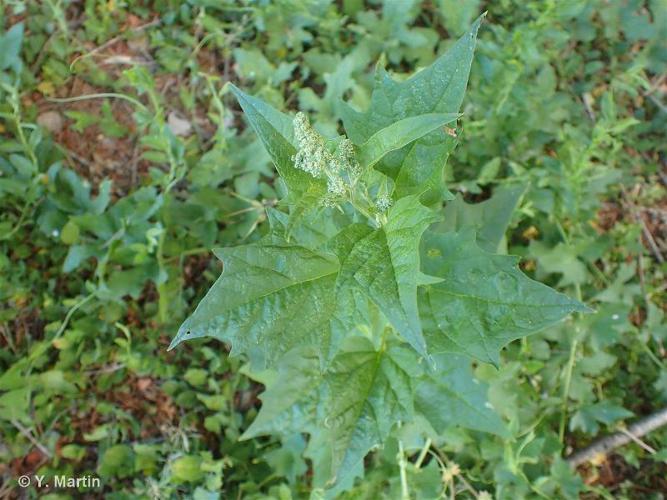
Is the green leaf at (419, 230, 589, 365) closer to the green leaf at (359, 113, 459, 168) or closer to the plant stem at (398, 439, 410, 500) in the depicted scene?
the green leaf at (359, 113, 459, 168)

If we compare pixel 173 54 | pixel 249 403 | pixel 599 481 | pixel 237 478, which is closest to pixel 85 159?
pixel 173 54

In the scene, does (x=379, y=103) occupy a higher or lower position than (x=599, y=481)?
higher

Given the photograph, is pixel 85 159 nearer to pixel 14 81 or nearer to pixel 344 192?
pixel 14 81

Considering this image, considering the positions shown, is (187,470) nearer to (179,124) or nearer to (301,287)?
(301,287)

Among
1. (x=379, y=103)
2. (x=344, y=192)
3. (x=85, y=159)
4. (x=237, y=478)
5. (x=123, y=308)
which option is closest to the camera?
(x=344, y=192)

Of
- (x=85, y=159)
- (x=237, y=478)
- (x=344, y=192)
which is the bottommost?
(x=237, y=478)

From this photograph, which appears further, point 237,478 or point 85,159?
point 85,159

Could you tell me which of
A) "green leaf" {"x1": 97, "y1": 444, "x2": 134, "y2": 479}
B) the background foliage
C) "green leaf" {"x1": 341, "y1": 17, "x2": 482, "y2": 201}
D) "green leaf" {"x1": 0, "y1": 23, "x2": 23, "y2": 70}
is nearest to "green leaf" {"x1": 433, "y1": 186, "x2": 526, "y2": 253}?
the background foliage
